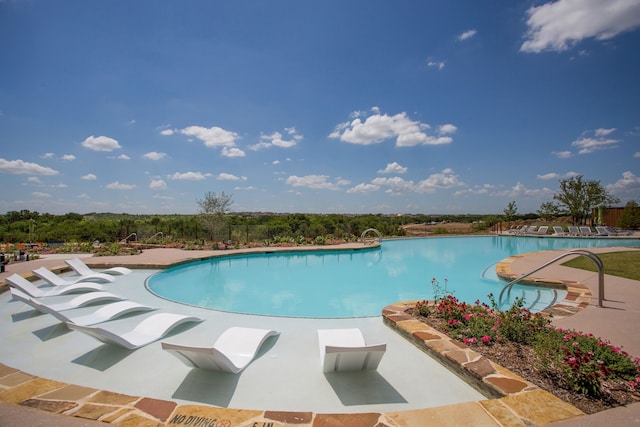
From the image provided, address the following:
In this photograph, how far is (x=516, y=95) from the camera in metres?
14.3

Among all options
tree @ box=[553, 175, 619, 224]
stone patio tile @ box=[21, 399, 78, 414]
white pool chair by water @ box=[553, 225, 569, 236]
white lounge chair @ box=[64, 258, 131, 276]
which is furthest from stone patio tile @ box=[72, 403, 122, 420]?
tree @ box=[553, 175, 619, 224]

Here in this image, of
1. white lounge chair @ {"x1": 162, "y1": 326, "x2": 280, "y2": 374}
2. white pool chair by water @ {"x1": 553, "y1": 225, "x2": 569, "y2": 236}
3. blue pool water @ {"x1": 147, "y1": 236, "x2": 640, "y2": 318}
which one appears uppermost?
white pool chair by water @ {"x1": 553, "y1": 225, "x2": 569, "y2": 236}

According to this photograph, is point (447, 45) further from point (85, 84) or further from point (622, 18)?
point (85, 84)

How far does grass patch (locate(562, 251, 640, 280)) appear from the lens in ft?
24.9

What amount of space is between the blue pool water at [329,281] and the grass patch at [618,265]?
232cm

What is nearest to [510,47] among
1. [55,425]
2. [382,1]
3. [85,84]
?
[382,1]

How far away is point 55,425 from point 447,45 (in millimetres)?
14351

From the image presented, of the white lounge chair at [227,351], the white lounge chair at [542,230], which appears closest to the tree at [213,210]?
the white lounge chair at [227,351]

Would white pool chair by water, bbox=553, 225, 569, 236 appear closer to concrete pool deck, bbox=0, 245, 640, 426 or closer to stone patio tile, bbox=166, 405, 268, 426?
concrete pool deck, bbox=0, 245, 640, 426

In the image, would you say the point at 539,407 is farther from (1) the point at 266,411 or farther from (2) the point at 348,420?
(1) the point at 266,411

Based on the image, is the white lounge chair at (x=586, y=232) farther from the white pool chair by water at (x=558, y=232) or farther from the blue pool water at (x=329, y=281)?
the blue pool water at (x=329, y=281)

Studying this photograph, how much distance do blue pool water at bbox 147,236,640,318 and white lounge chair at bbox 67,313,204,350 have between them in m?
2.06

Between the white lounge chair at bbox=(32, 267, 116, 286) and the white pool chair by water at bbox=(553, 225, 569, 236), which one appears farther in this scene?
the white pool chair by water at bbox=(553, 225, 569, 236)

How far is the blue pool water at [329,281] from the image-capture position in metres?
6.81
